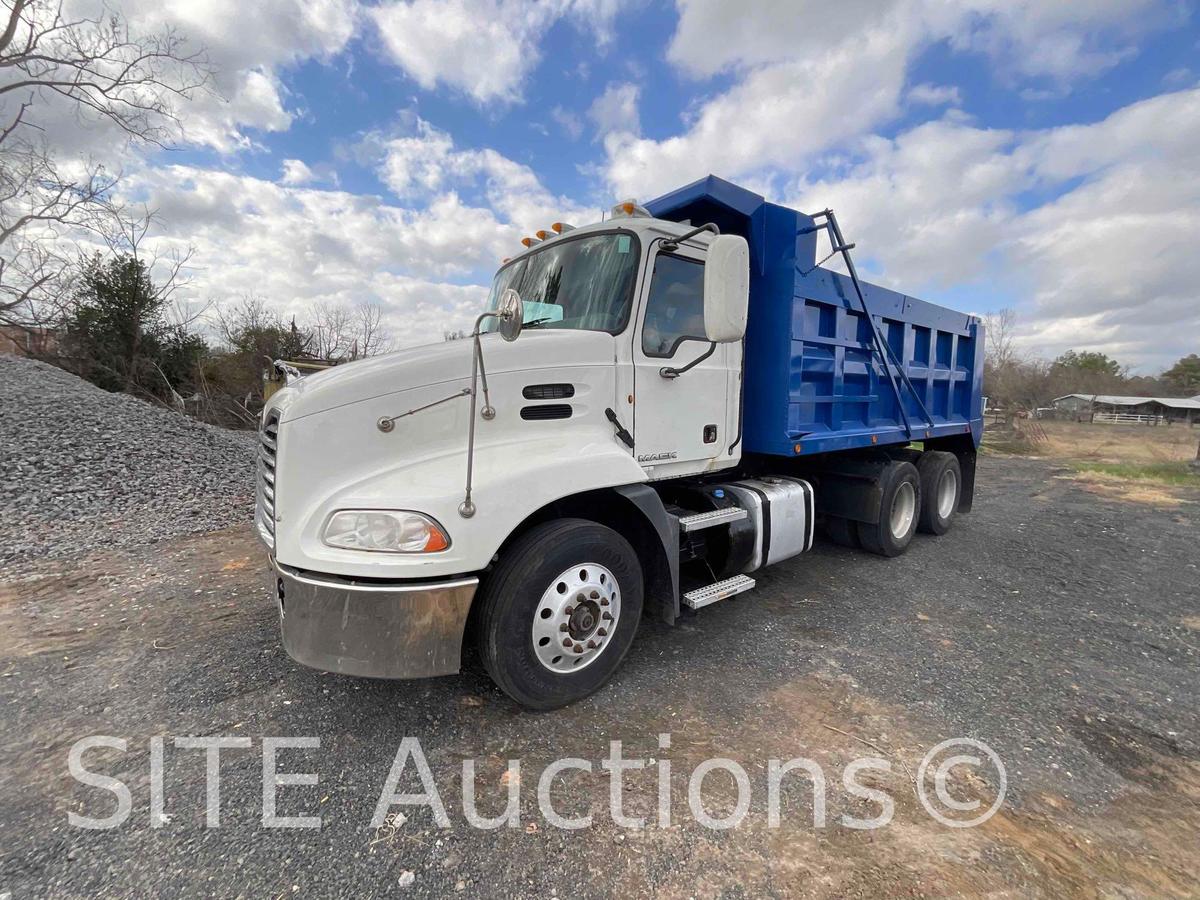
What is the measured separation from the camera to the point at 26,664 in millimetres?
3164

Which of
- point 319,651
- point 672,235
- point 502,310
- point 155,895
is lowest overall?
point 155,895

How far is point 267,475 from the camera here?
9.32 feet

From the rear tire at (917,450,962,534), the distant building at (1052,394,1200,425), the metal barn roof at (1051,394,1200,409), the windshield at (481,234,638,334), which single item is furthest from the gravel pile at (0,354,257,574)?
the metal barn roof at (1051,394,1200,409)

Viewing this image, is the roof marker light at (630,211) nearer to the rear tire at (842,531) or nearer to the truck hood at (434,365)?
the truck hood at (434,365)

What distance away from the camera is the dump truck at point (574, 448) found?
2.35m

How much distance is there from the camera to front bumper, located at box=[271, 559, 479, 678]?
2.29 m

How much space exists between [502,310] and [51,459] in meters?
7.76

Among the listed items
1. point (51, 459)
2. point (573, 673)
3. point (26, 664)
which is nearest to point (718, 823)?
point (573, 673)

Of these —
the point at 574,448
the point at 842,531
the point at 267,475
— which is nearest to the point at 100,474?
the point at 267,475

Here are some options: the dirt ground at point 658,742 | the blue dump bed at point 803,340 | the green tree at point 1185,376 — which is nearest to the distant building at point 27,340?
the dirt ground at point 658,742

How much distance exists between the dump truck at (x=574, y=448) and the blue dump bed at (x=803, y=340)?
21 mm

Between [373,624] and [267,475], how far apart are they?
1120 millimetres

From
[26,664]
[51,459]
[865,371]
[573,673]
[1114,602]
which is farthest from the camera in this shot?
[51,459]

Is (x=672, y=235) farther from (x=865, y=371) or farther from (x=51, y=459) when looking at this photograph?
(x=51, y=459)
